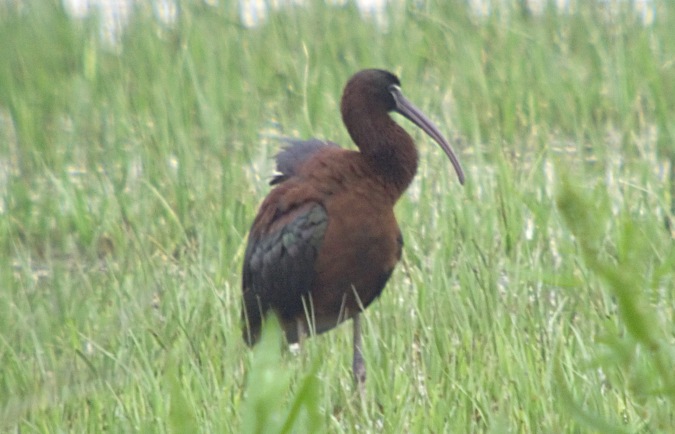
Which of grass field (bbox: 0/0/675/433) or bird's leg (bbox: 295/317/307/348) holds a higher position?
grass field (bbox: 0/0/675/433)

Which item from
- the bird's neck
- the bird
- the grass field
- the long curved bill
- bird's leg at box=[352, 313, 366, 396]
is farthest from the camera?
the long curved bill

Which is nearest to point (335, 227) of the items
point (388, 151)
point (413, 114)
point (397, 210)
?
point (388, 151)

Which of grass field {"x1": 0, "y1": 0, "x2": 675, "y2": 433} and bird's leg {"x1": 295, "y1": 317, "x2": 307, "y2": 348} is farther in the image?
bird's leg {"x1": 295, "y1": 317, "x2": 307, "y2": 348}

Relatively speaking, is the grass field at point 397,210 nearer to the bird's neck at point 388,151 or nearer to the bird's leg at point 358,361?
the bird's leg at point 358,361

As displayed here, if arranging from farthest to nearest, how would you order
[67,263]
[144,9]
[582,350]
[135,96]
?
1. [144,9]
2. [135,96]
3. [67,263]
4. [582,350]

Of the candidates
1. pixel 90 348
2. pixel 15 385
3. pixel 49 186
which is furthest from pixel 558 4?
pixel 15 385

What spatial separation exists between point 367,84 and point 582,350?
113cm

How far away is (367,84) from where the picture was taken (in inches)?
154

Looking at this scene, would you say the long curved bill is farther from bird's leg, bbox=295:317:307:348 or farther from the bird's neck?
bird's leg, bbox=295:317:307:348

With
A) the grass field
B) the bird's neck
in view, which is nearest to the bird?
the bird's neck

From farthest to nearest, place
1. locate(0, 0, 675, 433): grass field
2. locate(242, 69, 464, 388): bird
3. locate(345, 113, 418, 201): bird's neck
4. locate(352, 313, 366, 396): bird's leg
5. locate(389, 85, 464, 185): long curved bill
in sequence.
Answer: locate(389, 85, 464, 185): long curved bill
locate(345, 113, 418, 201): bird's neck
locate(242, 69, 464, 388): bird
locate(352, 313, 366, 396): bird's leg
locate(0, 0, 675, 433): grass field

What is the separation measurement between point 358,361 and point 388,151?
0.63m

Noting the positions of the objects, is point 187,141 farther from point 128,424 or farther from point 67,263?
point 128,424

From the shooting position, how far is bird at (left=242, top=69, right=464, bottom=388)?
3.66 metres
